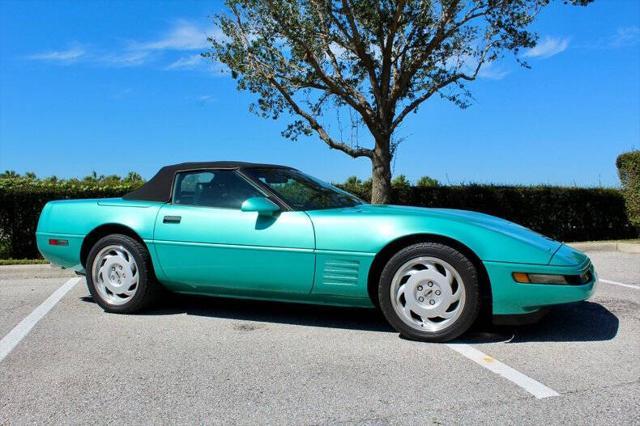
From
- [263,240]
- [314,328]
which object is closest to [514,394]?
[314,328]

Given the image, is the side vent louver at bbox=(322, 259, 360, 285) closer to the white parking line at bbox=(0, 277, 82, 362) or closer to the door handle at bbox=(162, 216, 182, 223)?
the door handle at bbox=(162, 216, 182, 223)

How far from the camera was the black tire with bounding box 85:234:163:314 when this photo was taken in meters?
4.55

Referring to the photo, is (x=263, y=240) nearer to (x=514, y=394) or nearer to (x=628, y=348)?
(x=514, y=394)

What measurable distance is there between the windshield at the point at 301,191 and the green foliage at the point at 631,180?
864cm

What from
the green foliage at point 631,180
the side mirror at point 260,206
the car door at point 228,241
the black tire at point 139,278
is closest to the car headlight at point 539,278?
the car door at point 228,241

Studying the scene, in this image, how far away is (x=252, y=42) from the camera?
1027 centimetres

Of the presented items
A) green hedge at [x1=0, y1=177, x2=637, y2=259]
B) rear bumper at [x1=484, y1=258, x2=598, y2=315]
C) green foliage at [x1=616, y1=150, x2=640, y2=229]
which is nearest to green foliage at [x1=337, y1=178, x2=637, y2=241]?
green hedge at [x1=0, y1=177, x2=637, y2=259]

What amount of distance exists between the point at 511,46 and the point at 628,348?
8.10 metres

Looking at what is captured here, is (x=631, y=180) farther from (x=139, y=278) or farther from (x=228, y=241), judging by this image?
(x=139, y=278)

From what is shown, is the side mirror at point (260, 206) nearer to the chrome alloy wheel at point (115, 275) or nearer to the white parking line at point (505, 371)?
the chrome alloy wheel at point (115, 275)

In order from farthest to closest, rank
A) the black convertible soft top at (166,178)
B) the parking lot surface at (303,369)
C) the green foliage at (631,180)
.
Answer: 1. the green foliage at (631,180)
2. the black convertible soft top at (166,178)
3. the parking lot surface at (303,369)

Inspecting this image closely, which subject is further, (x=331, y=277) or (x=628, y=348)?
(x=331, y=277)

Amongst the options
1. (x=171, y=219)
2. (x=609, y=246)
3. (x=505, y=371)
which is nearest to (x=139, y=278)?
(x=171, y=219)

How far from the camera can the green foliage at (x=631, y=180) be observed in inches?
434
